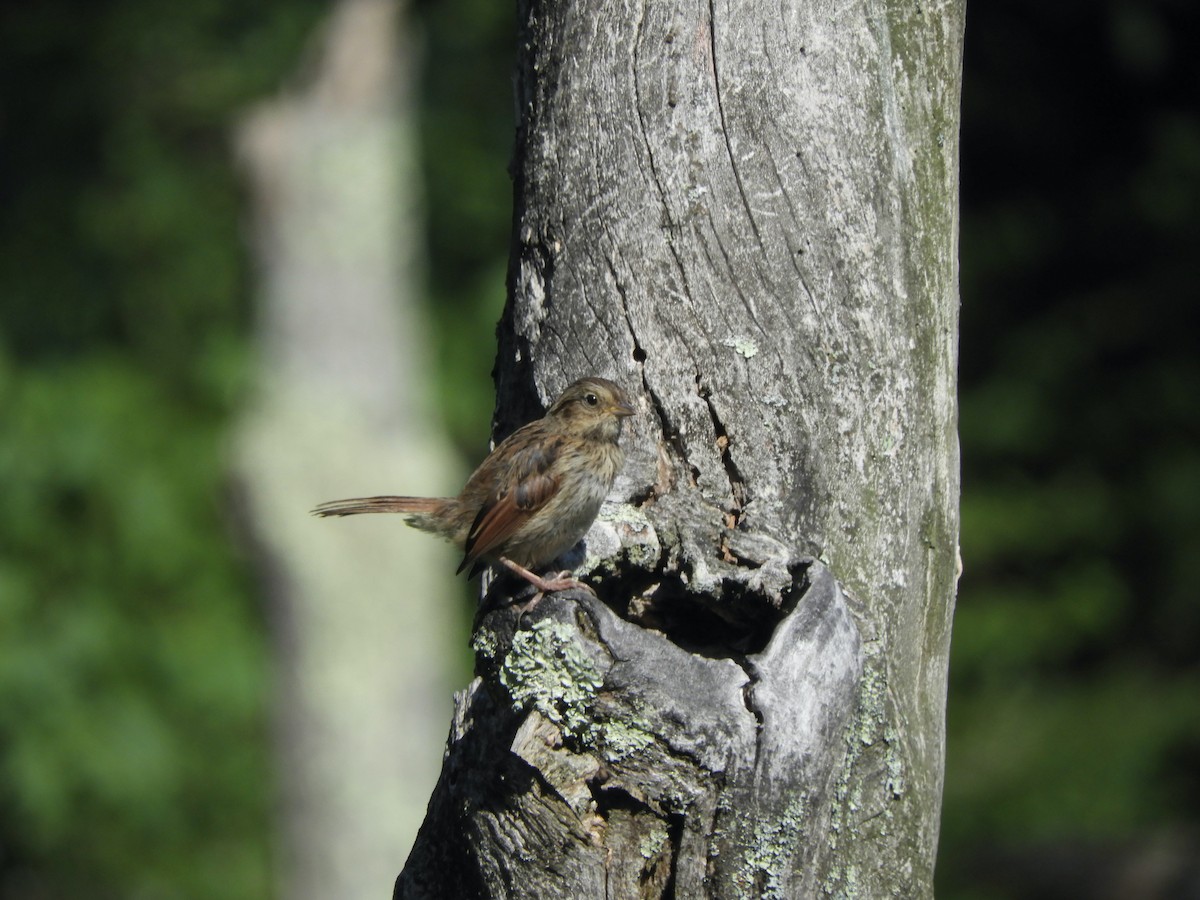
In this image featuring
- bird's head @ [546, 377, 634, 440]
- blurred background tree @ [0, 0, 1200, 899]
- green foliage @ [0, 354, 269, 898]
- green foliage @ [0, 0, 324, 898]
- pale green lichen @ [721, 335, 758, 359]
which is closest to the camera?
pale green lichen @ [721, 335, 758, 359]

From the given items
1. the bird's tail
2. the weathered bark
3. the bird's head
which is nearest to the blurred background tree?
the weathered bark

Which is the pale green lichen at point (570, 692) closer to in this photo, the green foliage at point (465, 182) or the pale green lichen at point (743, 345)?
the pale green lichen at point (743, 345)

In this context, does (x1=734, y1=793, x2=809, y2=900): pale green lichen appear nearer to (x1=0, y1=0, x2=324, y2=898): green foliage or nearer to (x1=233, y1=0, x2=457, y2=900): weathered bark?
(x1=233, y1=0, x2=457, y2=900): weathered bark

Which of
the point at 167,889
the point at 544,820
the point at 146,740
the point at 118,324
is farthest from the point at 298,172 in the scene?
the point at 544,820

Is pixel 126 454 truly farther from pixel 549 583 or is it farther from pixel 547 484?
pixel 549 583

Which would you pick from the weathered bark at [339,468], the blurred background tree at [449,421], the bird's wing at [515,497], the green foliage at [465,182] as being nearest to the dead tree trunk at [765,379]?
the bird's wing at [515,497]

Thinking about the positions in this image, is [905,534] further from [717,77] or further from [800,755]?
[717,77]

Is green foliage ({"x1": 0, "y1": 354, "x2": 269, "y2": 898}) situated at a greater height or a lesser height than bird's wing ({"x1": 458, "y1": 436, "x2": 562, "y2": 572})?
lesser
